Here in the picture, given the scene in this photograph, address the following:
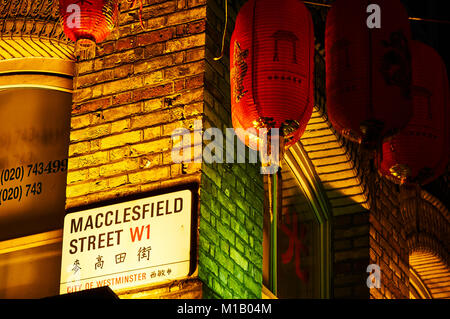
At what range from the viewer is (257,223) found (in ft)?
22.3

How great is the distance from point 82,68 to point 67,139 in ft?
1.64

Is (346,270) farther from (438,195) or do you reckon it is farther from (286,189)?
(438,195)

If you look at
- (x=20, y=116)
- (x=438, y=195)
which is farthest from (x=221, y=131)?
(x=438, y=195)

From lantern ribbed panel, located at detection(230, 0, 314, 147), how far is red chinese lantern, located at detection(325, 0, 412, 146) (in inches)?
6.8

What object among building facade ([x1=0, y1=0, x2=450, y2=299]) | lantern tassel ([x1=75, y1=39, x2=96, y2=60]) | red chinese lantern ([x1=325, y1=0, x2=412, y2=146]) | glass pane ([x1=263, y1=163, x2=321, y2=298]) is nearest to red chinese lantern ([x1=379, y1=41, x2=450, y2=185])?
building facade ([x1=0, y1=0, x2=450, y2=299])

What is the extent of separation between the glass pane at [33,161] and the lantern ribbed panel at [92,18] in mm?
1222

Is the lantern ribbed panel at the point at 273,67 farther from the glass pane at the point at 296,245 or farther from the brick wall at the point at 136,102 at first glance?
the glass pane at the point at 296,245

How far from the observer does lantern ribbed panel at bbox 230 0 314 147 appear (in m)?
5.50

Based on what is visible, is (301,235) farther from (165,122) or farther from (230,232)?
(165,122)

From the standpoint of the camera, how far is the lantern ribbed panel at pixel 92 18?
572 cm

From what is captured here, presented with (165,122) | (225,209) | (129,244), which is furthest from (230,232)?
(165,122)

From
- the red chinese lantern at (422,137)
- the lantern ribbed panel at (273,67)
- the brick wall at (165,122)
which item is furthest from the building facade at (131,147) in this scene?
the lantern ribbed panel at (273,67)

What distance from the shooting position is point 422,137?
20.0ft

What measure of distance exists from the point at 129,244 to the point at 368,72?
1.80 metres
